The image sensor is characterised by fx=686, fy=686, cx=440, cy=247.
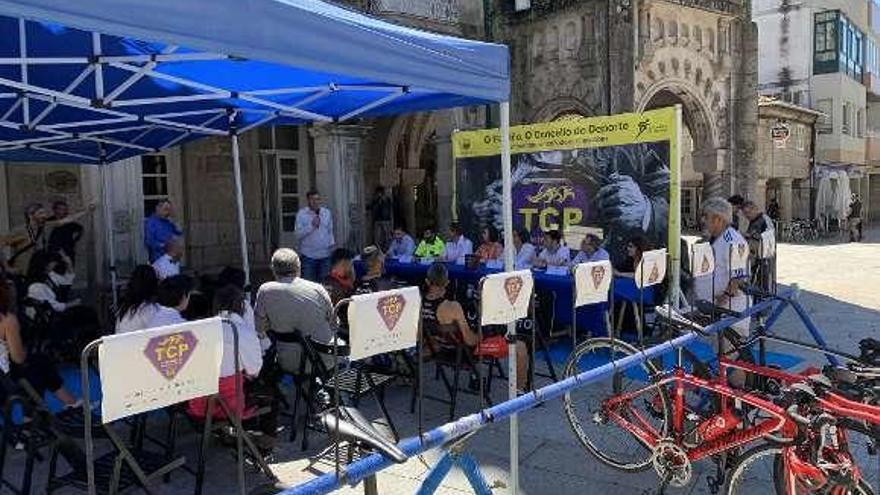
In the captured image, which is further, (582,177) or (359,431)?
(582,177)

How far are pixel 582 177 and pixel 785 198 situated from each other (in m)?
21.6

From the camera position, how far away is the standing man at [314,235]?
29.2 feet

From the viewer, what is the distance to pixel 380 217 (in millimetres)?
13320

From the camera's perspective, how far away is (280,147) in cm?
1212

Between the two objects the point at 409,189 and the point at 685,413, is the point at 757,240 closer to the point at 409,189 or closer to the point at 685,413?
the point at 685,413

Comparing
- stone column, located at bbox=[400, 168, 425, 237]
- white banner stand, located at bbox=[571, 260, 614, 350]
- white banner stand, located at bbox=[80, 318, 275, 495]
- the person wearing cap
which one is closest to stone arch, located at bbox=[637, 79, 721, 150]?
stone column, located at bbox=[400, 168, 425, 237]

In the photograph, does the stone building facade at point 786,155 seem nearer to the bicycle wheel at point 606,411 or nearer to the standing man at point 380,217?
the standing man at point 380,217

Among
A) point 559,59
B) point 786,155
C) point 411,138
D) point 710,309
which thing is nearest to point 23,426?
point 710,309

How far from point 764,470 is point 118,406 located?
8.95ft

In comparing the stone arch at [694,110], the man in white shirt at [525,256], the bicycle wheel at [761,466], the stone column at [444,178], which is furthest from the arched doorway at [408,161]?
the bicycle wheel at [761,466]

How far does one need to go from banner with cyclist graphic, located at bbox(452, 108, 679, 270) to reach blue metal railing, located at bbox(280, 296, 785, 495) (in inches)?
163

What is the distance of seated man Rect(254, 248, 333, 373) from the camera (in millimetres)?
4453

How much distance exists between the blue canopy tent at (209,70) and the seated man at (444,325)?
115 centimetres

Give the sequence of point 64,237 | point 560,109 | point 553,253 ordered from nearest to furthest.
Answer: point 64,237, point 553,253, point 560,109
